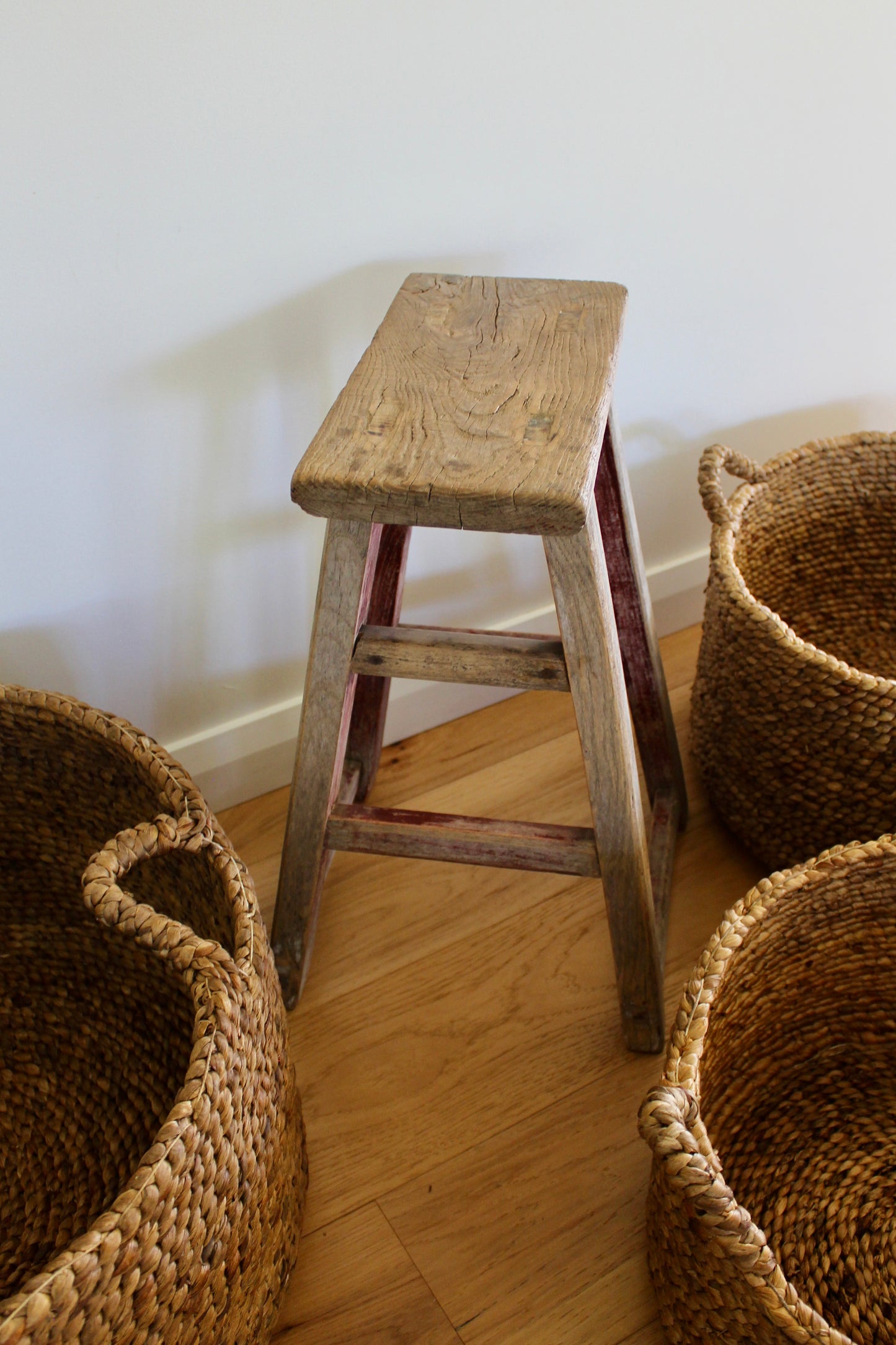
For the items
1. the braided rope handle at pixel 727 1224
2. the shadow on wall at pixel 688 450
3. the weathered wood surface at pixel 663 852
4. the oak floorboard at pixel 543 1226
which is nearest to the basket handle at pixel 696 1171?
the braided rope handle at pixel 727 1224

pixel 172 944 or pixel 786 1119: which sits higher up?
pixel 172 944

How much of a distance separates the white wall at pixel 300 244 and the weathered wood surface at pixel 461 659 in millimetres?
321

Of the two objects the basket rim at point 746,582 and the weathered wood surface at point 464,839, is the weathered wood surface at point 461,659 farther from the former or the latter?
the basket rim at point 746,582

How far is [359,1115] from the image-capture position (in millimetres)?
1034

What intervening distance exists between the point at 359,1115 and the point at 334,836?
269 millimetres

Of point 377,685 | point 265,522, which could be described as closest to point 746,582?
point 377,685

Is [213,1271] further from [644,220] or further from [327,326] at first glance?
[644,220]

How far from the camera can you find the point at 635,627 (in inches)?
44.6

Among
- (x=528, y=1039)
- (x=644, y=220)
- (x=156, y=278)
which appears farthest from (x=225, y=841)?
(x=644, y=220)

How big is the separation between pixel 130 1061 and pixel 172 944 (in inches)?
13.3

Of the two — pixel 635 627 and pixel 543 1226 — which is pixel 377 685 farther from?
pixel 543 1226

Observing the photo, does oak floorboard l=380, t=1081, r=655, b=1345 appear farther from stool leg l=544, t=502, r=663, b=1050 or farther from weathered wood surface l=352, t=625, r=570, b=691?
weathered wood surface l=352, t=625, r=570, b=691

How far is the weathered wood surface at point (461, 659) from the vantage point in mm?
908

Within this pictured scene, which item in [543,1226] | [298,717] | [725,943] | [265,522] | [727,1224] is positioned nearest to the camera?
[727,1224]
